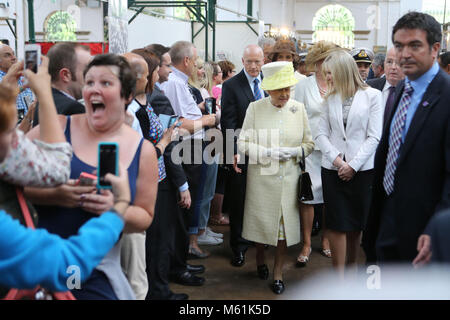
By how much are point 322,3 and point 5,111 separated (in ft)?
113

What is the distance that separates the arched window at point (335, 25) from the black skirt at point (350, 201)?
99.2 feet

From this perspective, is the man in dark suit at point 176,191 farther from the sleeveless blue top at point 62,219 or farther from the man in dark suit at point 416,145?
the sleeveless blue top at point 62,219

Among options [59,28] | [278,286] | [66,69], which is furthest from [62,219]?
[59,28]

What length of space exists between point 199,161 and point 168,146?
93cm

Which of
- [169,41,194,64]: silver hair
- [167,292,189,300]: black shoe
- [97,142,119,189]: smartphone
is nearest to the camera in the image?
[97,142,119,189]: smartphone

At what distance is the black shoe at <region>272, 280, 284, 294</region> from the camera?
3.80 meters

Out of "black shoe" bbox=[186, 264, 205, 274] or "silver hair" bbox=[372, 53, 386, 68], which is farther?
"silver hair" bbox=[372, 53, 386, 68]

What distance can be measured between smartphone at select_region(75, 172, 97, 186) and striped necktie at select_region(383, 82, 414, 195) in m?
1.56

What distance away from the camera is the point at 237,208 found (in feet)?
14.0

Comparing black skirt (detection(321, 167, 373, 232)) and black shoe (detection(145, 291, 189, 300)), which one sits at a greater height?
black skirt (detection(321, 167, 373, 232))

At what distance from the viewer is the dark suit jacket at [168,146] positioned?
321cm

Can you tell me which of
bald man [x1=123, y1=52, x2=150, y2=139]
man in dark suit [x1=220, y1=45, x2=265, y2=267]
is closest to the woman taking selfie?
bald man [x1=123, y1=52, x2=150, y2=139]

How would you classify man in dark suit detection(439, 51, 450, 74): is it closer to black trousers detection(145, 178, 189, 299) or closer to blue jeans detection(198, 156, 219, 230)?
blue jeans detection(198, 156, 219, 230)
